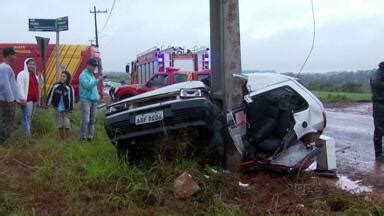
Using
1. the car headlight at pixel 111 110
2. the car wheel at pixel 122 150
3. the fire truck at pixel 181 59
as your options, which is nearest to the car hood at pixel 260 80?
the car headlight at pixel 111 110

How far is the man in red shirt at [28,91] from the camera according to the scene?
971cm

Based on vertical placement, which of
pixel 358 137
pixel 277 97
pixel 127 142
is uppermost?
pixel 277 97

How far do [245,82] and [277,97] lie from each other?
546 millimetres

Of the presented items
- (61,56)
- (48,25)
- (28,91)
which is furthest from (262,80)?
(61,56)

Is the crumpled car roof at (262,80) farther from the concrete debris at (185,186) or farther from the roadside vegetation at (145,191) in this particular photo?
the concrete debris at (185,186)

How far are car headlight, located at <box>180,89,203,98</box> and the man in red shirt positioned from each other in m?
3.79

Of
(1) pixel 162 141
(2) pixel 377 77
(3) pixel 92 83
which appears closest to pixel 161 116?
(1) pixel 162 141

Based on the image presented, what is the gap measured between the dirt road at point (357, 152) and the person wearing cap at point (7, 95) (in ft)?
18.0

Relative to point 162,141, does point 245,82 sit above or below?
above

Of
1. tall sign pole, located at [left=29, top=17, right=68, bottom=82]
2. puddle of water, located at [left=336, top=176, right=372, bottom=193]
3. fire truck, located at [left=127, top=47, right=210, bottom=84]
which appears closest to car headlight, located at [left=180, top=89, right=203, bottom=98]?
puddle of water, located at [left=336, top=176, right=372, bottom=193]

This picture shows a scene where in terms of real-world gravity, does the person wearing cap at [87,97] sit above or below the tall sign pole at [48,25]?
below

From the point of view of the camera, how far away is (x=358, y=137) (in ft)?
44.0

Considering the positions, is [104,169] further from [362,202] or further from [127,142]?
[362,202]

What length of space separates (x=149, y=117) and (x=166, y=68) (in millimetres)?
17359
